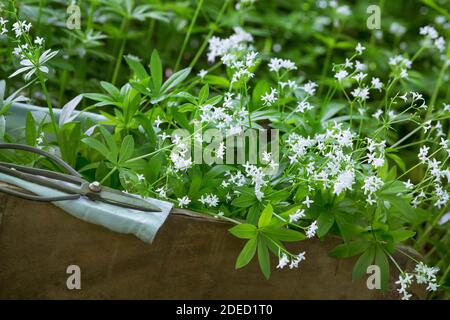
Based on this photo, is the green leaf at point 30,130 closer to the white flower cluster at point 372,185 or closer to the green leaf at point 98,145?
the green leaf at point 98,145

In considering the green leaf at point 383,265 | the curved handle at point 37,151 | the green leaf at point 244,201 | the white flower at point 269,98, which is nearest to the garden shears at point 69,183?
the curved handle at point 37,151

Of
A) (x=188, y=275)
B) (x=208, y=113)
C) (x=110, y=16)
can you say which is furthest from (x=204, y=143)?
(x=110, y=16)

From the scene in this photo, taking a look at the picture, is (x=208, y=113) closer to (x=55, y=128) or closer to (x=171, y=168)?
(x=171, y=168)

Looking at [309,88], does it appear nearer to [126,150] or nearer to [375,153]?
[375,153]

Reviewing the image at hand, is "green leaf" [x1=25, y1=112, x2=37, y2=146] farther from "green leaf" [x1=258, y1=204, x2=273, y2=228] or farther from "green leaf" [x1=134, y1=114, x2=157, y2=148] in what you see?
"green leaf" [x1=258, y1=204, x2=273, y2=228]

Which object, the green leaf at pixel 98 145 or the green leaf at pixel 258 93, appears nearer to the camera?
the green leaf at pixel 98 145

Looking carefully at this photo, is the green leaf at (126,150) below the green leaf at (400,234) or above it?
above

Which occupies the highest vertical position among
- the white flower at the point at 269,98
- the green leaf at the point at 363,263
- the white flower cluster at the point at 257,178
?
the white flower at the point at 269,98
